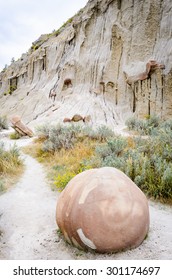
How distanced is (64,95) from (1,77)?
1363 centimetres

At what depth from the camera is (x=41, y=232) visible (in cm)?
312

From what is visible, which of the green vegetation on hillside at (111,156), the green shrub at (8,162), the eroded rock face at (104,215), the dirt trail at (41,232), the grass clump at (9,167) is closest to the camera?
the eroded rock face at (104,215)

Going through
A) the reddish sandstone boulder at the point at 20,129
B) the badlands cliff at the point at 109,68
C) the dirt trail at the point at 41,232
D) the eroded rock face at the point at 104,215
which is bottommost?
the dirt trail at the point at 41,232

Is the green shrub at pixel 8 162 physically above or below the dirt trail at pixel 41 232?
above

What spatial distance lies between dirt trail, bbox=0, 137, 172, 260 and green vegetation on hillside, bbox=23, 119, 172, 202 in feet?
1.47

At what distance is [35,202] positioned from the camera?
4230 millimetres

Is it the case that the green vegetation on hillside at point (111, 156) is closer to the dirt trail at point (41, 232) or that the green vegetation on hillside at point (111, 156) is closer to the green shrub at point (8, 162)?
the dirt trail at point (41, 232)

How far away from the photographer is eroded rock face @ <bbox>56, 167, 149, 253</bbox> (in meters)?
2.45

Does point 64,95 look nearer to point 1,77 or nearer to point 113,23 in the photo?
point 113,23

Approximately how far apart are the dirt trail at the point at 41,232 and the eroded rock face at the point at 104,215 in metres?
0.13

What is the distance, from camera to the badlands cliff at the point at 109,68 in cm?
1287

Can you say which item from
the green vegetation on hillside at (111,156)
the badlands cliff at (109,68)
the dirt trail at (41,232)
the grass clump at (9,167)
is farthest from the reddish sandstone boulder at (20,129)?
the dirt trail at (41,232)

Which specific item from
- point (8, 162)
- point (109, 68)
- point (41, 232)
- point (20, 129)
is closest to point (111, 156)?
point (8, 162)

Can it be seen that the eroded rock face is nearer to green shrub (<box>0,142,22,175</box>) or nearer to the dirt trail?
the dirt trail
